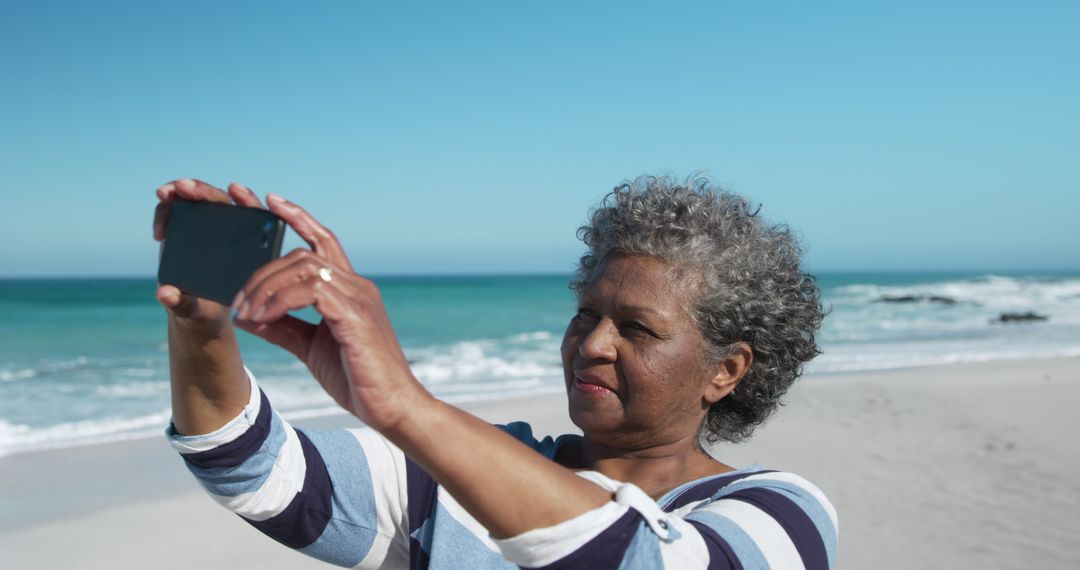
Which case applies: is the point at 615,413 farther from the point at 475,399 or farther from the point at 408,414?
the point at 475,399

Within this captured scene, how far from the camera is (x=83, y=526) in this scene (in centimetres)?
539

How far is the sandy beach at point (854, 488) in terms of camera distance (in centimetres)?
505

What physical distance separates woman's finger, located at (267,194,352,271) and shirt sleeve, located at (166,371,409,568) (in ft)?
1.85

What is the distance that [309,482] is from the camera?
1574 mm

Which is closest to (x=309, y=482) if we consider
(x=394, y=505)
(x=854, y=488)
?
(x=394, y=505)

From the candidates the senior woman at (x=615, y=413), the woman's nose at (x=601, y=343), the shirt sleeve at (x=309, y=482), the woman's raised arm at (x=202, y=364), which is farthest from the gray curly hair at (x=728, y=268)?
the woman's raised arm at (x=202, y=364)

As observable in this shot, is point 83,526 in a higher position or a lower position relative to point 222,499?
lower

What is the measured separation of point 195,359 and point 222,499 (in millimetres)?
293

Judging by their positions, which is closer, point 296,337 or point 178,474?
point 296,337

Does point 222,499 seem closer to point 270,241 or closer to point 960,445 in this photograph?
point 270,241

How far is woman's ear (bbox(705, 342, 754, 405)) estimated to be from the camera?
68.1 inches

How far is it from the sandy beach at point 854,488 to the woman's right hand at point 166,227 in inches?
154

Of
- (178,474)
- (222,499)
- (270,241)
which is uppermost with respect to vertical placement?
(270,241)

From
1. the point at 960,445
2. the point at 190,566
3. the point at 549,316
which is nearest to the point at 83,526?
the point at 190,566
